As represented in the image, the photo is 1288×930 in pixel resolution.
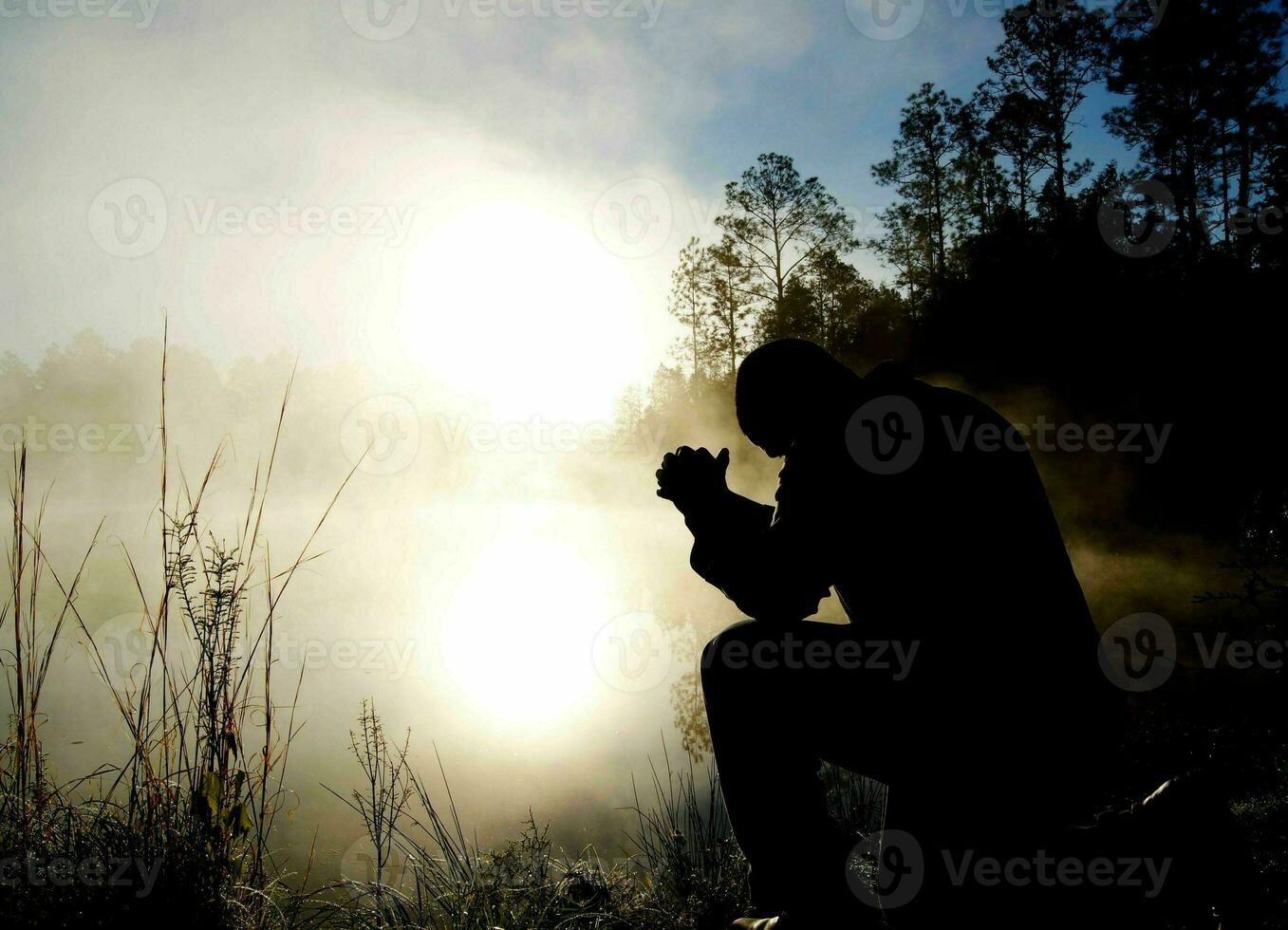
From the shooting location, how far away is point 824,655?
136 cm

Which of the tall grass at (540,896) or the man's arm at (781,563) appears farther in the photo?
the tall grass at (540,896)

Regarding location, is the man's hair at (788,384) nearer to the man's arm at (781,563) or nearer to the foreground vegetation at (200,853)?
the man's arm at (781,563)

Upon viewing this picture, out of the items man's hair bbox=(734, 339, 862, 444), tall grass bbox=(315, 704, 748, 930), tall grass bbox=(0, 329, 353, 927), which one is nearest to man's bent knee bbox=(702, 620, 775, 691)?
man's hair bbox=(734, 339, 862, 444)

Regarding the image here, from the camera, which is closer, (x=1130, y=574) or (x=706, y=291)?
(x=1130, y=574)

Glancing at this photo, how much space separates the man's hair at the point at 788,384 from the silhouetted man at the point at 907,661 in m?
0.21

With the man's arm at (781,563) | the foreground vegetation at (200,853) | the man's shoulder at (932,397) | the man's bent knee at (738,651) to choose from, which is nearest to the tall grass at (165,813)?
the foreground vegetation at (200,853)

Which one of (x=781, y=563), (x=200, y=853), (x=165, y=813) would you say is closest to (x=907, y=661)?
(x=781, y=563)

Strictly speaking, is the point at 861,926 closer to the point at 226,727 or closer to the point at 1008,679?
the point at 1008,679

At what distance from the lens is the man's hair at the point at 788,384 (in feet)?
5.61

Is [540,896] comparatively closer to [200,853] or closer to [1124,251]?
[200,853]

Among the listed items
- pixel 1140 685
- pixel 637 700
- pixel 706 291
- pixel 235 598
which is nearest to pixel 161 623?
pixel 235 598

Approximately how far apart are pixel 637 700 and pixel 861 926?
778 cm

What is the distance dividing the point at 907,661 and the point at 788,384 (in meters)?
0.73

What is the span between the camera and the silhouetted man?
4.25 ft
